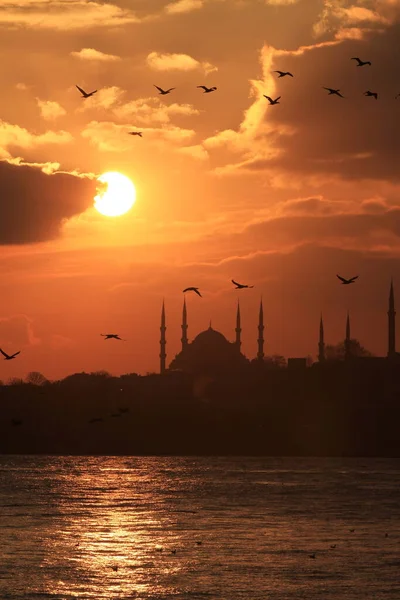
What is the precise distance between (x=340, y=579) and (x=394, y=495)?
5279 centimetres

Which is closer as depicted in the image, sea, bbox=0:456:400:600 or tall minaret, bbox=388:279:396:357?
sea, bbox=0:456:400:600

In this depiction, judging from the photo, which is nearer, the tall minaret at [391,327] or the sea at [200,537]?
the sea at [200,537]

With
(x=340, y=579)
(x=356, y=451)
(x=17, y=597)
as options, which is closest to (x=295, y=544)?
(x=340, y=579)

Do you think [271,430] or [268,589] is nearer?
[268,589]

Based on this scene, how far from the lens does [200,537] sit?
6619 cm

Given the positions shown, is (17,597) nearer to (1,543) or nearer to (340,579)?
(340,579)

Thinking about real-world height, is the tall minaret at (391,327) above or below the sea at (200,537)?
above

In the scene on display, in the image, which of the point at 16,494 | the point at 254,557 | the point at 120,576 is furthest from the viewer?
the point at 16,494

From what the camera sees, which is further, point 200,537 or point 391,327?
point 391,327

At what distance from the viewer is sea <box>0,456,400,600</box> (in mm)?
48750

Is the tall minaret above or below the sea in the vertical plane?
above

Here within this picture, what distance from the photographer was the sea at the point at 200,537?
48.8 metres

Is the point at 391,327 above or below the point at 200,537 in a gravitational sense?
above

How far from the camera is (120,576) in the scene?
50719 millimetres
